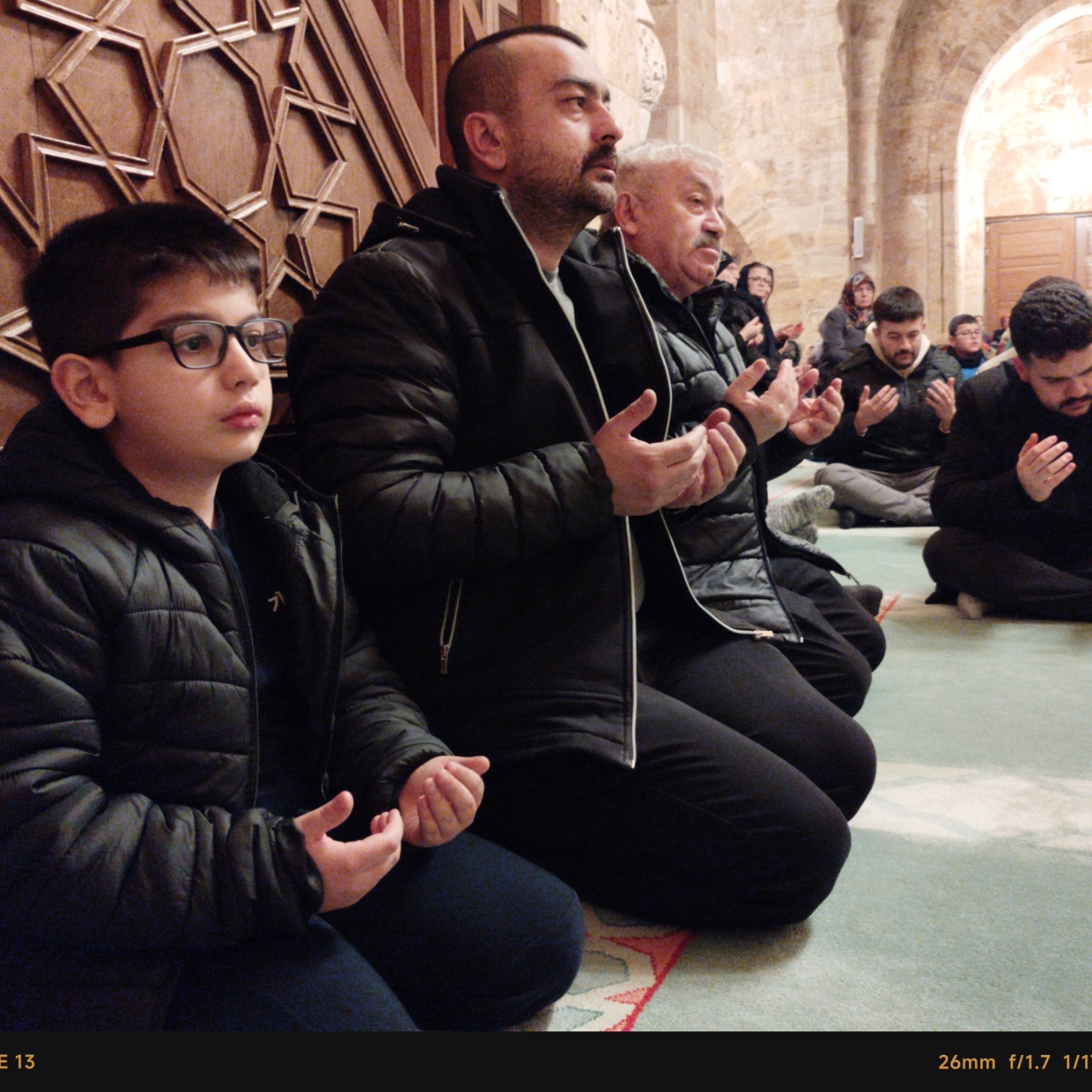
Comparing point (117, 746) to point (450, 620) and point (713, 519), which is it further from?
point (713, 519)

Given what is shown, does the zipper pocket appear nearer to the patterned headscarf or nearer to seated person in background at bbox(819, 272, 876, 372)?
seated person in background at bbox(819, 272, 876, 372)

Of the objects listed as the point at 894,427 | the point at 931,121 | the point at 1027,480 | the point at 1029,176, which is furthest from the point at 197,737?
the point at 1029,176

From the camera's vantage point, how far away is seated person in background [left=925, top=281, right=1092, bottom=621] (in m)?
3.68

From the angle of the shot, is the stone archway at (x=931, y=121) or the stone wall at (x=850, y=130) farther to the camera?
the stone archway at (x=931, y=121)

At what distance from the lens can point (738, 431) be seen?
2.22 m

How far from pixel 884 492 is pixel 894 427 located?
447 millimetres

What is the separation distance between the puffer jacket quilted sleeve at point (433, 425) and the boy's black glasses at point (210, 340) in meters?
0.35

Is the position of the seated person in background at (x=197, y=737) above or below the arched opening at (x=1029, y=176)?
below

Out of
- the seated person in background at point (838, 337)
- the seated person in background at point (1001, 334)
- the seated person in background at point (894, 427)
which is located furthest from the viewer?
the seated person in background at point (1001, 334)

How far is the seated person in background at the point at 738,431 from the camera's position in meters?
2.21

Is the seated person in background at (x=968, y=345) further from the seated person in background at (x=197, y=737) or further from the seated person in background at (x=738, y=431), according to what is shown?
the seated person in background at (x=197, y=737)

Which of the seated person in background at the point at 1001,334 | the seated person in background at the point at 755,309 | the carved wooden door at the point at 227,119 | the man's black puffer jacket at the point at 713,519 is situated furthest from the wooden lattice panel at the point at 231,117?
the seated person in background at the point at 1001,334

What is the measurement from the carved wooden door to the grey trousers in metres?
3.86

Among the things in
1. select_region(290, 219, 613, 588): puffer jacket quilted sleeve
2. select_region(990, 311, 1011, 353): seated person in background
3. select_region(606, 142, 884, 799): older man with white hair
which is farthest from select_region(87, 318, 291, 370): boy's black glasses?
select_region(990, 311, 1011, 353): seated person in background
